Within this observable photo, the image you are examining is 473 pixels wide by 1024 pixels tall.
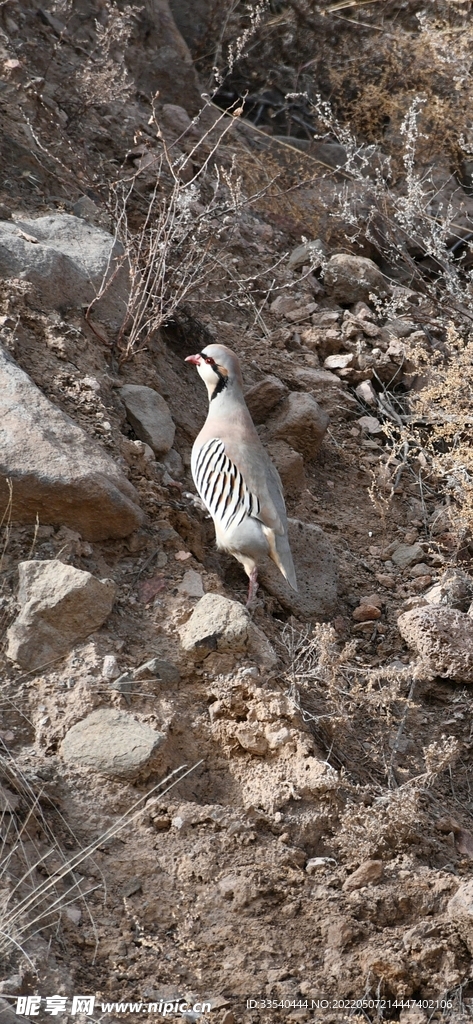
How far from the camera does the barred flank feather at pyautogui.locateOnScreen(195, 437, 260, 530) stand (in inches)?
168

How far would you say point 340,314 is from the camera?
6.01m

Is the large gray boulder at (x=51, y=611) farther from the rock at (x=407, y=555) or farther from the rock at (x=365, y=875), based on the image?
the rock at (x=407, y=555)

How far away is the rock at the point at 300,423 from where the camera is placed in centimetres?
515

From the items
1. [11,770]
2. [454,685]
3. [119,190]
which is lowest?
[454,685]

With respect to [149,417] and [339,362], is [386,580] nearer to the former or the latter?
[149,417]

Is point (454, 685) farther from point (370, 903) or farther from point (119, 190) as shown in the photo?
point (119, 190)

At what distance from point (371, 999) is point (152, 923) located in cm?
67

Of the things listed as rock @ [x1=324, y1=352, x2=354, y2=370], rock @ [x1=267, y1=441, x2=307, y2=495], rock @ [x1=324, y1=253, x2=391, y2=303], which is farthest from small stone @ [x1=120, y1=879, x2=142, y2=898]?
rock @ [x1=324, y1=253, x2=391, y2=303]

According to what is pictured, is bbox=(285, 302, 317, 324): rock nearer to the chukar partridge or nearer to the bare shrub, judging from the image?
the chukar partridge

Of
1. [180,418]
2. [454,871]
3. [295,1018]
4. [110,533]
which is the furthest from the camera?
[180,418]

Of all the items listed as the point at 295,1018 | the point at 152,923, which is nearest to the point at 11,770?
the point at 152,923

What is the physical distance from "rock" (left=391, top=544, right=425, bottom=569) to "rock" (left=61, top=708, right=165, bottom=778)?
6.31 ft

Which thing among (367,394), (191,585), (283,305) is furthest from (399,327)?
(191,585)

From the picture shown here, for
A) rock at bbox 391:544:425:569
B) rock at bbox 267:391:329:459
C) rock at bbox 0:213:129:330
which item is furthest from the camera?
rock at bbox 267:391:329:459
